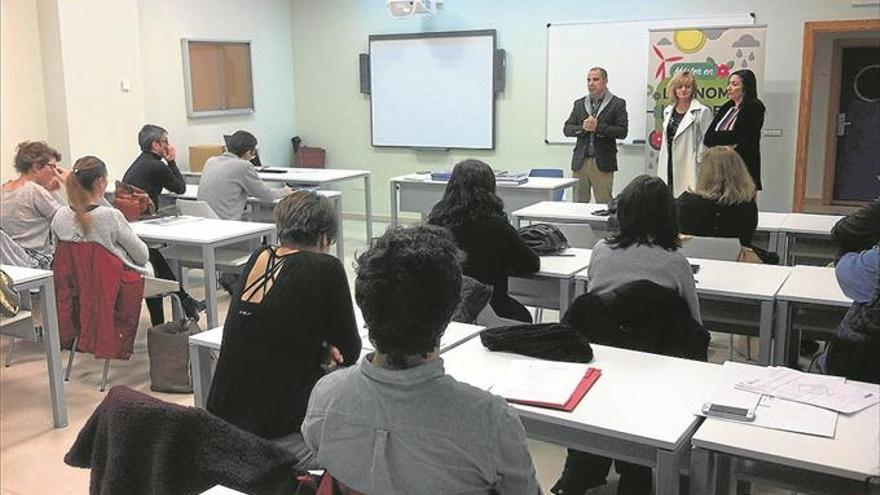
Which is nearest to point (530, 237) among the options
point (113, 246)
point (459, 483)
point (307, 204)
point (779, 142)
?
point (307, 204)

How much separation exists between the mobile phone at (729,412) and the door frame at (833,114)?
9368 mm

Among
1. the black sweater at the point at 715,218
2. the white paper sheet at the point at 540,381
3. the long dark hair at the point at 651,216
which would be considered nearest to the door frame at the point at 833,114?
the black sweater at the point at 715,218

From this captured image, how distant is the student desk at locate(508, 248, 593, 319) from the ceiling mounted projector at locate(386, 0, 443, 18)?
4987 mm

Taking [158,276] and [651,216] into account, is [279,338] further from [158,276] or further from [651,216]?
[158,276]

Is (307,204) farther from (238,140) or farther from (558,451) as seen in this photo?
(238,140)

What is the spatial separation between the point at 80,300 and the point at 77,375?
740 mm

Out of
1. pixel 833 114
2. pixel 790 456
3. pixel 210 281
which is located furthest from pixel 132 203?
pixel 833 114

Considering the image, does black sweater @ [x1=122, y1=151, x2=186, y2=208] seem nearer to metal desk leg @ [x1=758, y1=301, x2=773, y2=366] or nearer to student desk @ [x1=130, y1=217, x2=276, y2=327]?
student desk @ [x1=130, y1=217, x2=276, y2=327]

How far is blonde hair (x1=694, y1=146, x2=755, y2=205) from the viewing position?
4.10 m

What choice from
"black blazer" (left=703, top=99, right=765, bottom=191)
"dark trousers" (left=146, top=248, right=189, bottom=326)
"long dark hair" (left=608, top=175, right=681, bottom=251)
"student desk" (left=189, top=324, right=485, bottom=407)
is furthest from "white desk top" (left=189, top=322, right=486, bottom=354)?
"black blazer" (left=703, top=99, right=765, bottom=191)

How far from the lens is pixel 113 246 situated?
13.0 feet

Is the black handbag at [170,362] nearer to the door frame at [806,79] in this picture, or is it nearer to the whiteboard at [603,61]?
the whiteboard at [603,61]

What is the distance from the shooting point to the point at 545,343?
8.08 feet

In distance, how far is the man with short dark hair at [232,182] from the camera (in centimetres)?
553
